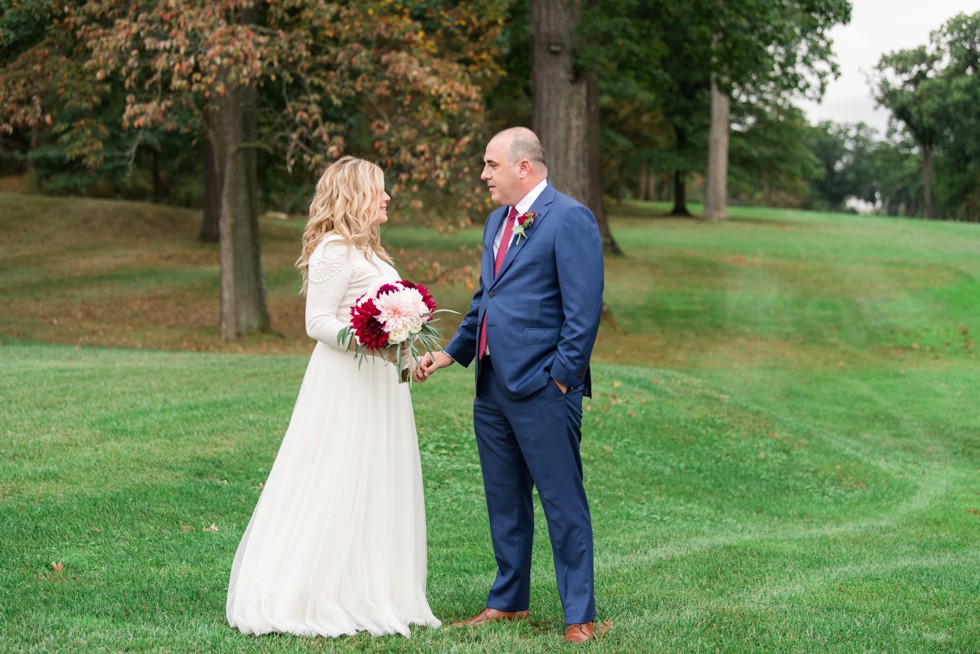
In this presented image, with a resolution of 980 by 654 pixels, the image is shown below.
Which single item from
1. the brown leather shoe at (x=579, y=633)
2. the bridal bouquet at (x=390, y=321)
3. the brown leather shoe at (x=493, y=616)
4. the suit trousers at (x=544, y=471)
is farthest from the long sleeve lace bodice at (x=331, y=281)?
the brown leather shoe at (x=579, y=633)

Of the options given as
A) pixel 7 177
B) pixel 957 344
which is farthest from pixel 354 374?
pixel 7 177

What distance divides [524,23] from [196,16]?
10.0 meters

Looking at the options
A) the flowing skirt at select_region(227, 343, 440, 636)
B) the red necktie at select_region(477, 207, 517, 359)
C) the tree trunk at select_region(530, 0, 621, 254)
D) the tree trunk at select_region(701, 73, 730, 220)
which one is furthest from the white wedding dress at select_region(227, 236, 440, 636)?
the tree trunk at select_region(701, 73, 730, 220)

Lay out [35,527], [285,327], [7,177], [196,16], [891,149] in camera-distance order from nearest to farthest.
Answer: [35,527]
[196,16]
[285,327]
[7,177]
[891,149]

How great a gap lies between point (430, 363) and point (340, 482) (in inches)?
30.2

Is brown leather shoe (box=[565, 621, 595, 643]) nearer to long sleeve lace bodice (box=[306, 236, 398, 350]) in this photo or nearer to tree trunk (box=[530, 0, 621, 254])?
long sleeve lace bodice (box=[306, 236, 398, 350])

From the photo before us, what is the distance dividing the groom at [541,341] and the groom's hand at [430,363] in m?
0.03

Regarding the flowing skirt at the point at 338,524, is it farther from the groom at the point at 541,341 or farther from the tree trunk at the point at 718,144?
the tree trunk at the point at 718,144

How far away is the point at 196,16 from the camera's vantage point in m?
16.5

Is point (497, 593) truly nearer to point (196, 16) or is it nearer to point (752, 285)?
point (196, 16)

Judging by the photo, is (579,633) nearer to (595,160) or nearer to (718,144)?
(595,160)

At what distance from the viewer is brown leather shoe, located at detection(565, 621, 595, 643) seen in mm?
5289

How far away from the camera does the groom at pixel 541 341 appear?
205 inches

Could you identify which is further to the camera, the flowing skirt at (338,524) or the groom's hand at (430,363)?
the groom's hand at (430,363)
